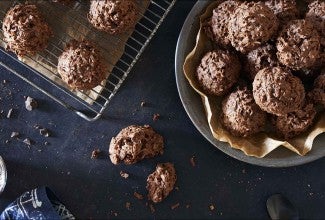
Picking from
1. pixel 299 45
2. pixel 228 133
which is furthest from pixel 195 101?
pixel 299 45

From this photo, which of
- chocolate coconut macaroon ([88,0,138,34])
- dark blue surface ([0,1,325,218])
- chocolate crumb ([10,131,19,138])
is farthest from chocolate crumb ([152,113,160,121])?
chocolate crumb ([10,131,19,138])

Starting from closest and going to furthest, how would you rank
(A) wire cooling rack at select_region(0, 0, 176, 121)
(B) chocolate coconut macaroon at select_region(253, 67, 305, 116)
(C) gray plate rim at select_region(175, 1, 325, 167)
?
(B) chocolate coconut macaroon at select_region(253, 67, 305, 116) < (C) gray plate rim at select_region(175, 1, 325, 167) < (A) wire cooling rack at select_region(0, 0, 176, 121)

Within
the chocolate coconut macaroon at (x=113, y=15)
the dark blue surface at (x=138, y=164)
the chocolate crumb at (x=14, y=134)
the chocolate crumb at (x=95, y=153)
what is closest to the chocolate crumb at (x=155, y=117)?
the dark blue surface at (x=138, y=164)

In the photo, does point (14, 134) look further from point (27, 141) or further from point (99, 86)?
point (99, 86)

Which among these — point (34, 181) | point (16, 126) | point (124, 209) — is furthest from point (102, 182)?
point (16, 126)

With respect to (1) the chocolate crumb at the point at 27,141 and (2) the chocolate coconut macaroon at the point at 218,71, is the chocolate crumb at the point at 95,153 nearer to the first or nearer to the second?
(1) the chocolate crumb at the point at 27,141

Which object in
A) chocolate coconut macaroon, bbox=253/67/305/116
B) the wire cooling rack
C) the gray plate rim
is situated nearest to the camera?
chocolate coconut macaroon, bbox=253/67/305/116

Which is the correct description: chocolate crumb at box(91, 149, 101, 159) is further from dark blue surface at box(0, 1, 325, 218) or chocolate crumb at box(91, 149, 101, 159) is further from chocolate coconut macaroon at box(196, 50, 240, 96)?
chocolate coconut macaroon at box(196, 50, 240, 96)
